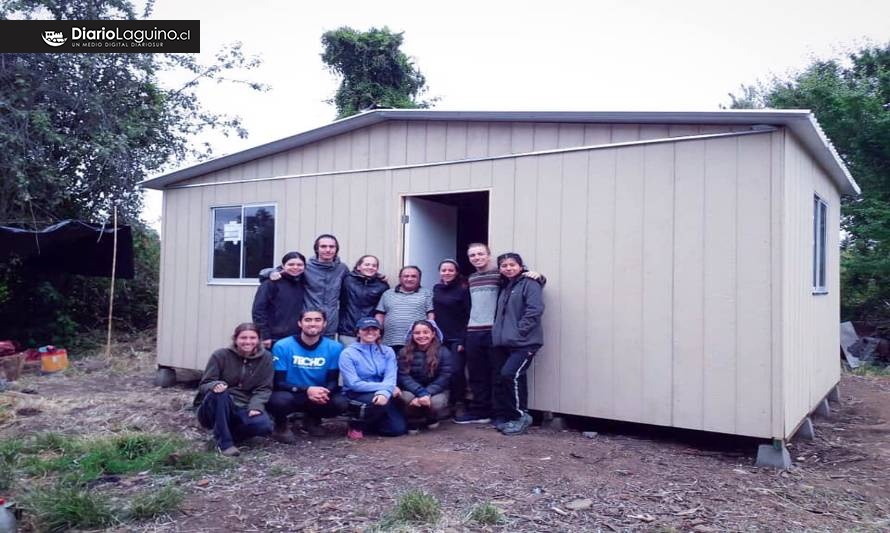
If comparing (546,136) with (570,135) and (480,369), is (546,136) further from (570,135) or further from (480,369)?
(480,369)

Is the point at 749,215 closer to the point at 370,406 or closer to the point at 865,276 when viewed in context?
the point at 370,406

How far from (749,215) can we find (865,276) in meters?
9.29

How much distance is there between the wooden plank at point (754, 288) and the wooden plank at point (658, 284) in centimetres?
48

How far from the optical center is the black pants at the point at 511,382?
217 inches

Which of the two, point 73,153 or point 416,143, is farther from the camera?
point 73,153

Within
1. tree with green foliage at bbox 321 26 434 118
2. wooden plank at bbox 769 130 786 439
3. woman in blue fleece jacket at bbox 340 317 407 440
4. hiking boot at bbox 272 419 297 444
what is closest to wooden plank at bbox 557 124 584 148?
wooden plank at bbox 769 130 786 439

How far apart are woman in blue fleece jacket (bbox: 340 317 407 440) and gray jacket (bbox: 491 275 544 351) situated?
0.89 metres

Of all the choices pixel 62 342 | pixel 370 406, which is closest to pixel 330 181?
pixel 370 406

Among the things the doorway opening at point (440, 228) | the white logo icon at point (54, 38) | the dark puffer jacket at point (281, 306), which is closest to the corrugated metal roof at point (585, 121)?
the doorway opening at point (440, 228)

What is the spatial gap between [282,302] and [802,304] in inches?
166

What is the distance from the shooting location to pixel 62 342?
11375mm

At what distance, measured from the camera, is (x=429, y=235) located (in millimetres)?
6965

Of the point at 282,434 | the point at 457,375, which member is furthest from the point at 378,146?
the point at 282,434

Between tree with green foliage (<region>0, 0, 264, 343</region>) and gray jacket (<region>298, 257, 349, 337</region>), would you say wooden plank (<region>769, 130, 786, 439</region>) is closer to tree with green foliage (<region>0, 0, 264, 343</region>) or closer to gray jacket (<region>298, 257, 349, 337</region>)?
gray jacket (<region>298, 257, 349, 337</region>)
